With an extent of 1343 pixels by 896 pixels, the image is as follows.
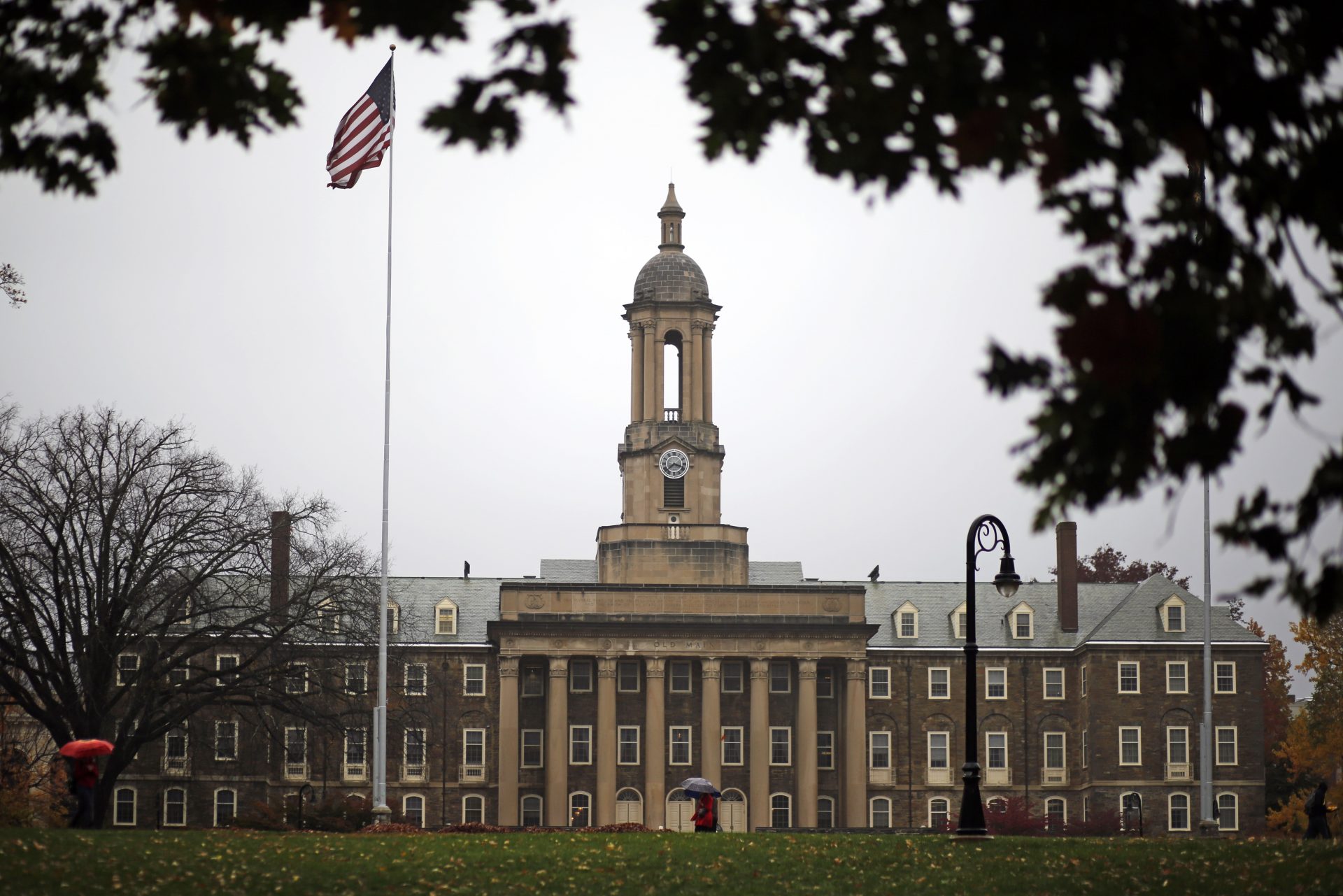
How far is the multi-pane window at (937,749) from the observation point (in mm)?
90125

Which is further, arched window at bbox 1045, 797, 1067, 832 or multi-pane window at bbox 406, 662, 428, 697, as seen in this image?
arched window at bbox 1045, 797, 1067, 832

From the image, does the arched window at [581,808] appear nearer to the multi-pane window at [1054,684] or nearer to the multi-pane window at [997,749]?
the multi-pane window at [997,749]

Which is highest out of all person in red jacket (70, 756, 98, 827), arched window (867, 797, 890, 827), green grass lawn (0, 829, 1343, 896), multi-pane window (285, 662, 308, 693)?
multi-pane window (285, 662, 308, 693)

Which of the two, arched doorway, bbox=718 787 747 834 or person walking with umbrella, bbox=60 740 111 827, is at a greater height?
person walking with umbrella, bbox=60 740 111 827

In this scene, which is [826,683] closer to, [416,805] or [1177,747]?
[1177,747]

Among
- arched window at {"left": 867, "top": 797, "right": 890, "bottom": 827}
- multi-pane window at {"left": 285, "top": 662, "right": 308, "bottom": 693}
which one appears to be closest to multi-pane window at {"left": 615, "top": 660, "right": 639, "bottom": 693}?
arched window at {"left": 867, "top": 797, "right": 890, "bottom": 827}

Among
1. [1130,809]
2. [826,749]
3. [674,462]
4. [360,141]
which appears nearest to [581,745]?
[826,749]

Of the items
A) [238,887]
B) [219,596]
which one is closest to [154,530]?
[219,596]

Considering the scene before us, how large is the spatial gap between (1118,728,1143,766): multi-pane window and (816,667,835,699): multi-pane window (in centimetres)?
1350

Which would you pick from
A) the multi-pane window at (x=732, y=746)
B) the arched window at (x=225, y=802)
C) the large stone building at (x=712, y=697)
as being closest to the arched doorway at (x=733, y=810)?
the large stone building at (x=712, y=697)

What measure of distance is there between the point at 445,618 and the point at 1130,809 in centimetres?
3333

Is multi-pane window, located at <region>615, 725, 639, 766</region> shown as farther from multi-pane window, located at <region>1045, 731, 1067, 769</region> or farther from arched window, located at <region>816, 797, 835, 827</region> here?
multi-pane window, located at <region>1045, 731, 1067, 769</region>

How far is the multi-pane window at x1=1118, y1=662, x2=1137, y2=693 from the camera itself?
87.8 meters

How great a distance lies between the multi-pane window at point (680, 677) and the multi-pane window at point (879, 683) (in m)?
9.02
